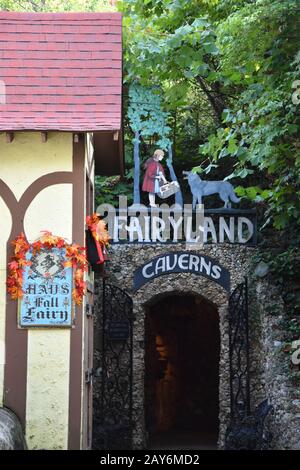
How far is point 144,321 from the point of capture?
1373 cm

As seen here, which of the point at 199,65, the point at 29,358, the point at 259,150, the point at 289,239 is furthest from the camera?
the point at 289,239

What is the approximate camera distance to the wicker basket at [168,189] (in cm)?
1445

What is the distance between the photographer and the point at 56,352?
28.2ft

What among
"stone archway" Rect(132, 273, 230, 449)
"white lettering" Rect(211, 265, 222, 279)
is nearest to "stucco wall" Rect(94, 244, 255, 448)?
"stone archway" Rect(132, 273, 230, 449)

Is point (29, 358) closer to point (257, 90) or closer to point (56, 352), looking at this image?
point (56, 352)

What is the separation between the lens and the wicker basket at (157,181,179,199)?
14.4 meters

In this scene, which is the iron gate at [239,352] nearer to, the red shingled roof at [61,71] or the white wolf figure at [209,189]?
the white wolf figure at [209,189]

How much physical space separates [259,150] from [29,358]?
3839 millimetres

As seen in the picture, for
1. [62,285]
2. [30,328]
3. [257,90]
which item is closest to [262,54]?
[257,90]

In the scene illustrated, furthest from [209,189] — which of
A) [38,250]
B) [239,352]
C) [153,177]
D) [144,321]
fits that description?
[38,250]

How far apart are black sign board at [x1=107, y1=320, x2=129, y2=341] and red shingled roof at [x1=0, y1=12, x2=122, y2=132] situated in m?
5.35

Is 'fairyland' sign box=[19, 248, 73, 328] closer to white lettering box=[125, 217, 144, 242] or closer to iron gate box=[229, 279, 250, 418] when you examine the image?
white lettering box=[125, 217, 144, 242]

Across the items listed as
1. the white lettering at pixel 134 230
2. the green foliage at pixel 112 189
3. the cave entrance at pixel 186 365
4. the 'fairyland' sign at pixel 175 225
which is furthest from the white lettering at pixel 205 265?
the cave entrance at pixel 186 365
